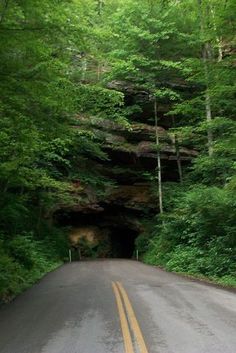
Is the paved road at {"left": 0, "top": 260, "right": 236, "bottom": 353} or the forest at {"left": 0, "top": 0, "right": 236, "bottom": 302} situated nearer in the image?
the paved road at {"left": 0, "top": 260, "right": 236, "bottom": 353}

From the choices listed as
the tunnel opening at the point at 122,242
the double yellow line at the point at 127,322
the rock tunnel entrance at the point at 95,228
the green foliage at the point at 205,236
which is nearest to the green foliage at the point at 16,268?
the double yellow line at the point at 127,322

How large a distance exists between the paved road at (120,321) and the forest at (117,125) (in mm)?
2134

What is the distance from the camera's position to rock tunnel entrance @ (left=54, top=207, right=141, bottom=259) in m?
36.6

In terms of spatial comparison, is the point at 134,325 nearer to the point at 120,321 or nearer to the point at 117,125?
the point at 120,321

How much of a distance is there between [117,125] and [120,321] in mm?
26577

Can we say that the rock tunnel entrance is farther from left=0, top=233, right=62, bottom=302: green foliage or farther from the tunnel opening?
left=0, top=233, right=62, bottom=302: green foliage

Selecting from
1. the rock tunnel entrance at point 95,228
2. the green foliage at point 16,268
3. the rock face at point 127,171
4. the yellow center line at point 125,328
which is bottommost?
the yellow center line at point 125,328

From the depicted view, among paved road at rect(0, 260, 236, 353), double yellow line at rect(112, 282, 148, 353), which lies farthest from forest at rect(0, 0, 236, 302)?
double yellow line at rect(112, 282, 148, 353)

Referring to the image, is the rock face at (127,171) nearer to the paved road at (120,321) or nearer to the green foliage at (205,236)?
the green foliage at (205,236)

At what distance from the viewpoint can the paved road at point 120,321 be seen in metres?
6.57

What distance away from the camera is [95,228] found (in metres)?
38.7

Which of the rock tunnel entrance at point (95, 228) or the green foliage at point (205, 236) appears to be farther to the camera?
the rock tunnel entrance at point (95, 228)

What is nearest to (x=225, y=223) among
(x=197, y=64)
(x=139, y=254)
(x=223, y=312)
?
(x=197, y=64)

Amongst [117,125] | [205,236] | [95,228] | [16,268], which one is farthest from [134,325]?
[95,228]
